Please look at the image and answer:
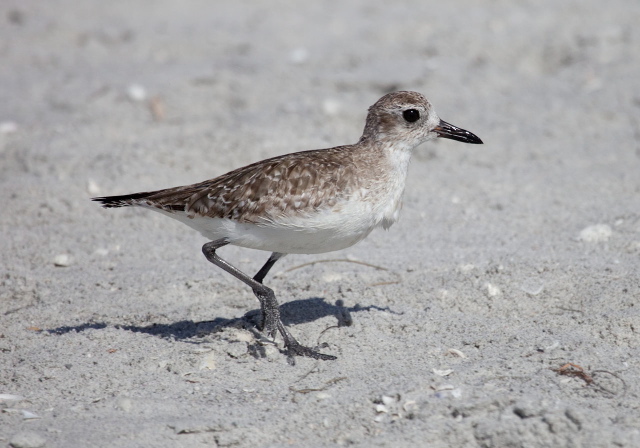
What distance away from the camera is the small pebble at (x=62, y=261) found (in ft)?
22.6

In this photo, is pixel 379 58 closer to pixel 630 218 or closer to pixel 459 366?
pixel 630 218

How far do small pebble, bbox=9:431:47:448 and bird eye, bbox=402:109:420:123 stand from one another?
3157 millimetres

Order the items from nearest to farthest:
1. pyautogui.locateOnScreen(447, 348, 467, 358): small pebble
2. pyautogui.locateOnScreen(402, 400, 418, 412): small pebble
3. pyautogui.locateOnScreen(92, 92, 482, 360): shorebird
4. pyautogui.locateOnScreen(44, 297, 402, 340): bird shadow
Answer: pyautogui.locateOnScreen(402, 400, 418, 412): small pebble < pyautogui.locateOnScreen(447, 348, 467, 358): small pebble < pyautogui.locateOnScreen(92, 92, 482, 360): shorebird < pyautogui.locateOnScreen(44, 297, 402, 340): bird shadow

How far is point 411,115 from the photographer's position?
5828 millimetres

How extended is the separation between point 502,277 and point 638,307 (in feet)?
3.27

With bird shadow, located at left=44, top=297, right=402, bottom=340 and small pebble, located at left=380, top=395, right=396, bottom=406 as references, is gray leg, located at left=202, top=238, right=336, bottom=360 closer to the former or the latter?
bird shadow, located at left=44, top=297, right=402, bottom=340

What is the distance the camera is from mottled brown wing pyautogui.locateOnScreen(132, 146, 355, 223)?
5.36 meters

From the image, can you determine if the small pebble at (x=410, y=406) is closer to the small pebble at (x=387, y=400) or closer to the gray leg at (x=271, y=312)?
the small pebble at (x=387, y=400)

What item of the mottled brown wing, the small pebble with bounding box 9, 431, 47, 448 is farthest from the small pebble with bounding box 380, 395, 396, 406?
the small pebble with bounding box 9, 431, 47, 448

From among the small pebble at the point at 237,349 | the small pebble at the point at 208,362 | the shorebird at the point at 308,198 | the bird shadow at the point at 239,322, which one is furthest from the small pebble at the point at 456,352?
the small pebble at the point at 208,362

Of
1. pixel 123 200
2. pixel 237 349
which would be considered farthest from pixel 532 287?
pixel 123 200

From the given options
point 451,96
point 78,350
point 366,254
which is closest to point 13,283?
point 78,350

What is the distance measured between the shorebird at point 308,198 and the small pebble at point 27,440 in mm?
1651

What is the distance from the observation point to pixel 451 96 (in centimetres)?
1025
